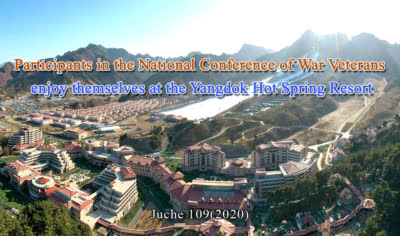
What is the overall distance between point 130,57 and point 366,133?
434ft

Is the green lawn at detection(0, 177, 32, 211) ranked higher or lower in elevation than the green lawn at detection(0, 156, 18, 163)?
lower

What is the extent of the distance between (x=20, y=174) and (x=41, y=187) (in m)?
2.99

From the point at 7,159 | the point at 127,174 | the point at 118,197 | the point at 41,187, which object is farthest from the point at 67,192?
the point at 7,159

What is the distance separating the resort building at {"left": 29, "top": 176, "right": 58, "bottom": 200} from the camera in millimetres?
16409

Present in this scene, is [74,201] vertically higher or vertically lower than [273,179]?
lower

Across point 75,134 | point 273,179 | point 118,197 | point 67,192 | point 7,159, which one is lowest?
point 7,159

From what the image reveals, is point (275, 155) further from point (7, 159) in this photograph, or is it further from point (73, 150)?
point (7, 159)

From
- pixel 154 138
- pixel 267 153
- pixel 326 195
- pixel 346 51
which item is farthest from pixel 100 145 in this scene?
pixel 346 51

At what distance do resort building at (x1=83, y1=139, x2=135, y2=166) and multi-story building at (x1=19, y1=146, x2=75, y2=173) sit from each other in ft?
5.48

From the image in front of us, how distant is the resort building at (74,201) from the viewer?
1436 cm

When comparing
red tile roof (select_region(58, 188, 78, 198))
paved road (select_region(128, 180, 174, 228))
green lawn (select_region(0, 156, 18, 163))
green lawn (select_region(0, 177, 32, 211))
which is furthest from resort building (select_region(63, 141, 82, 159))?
red tile roof (select_region(58, 188, 78, 198))

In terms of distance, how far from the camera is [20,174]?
18219 millimetres

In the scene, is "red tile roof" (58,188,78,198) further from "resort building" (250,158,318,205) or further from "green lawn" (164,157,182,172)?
"resort building" (250,158,318,205)

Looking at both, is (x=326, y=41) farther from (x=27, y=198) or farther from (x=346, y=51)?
(x=27, y=198)
